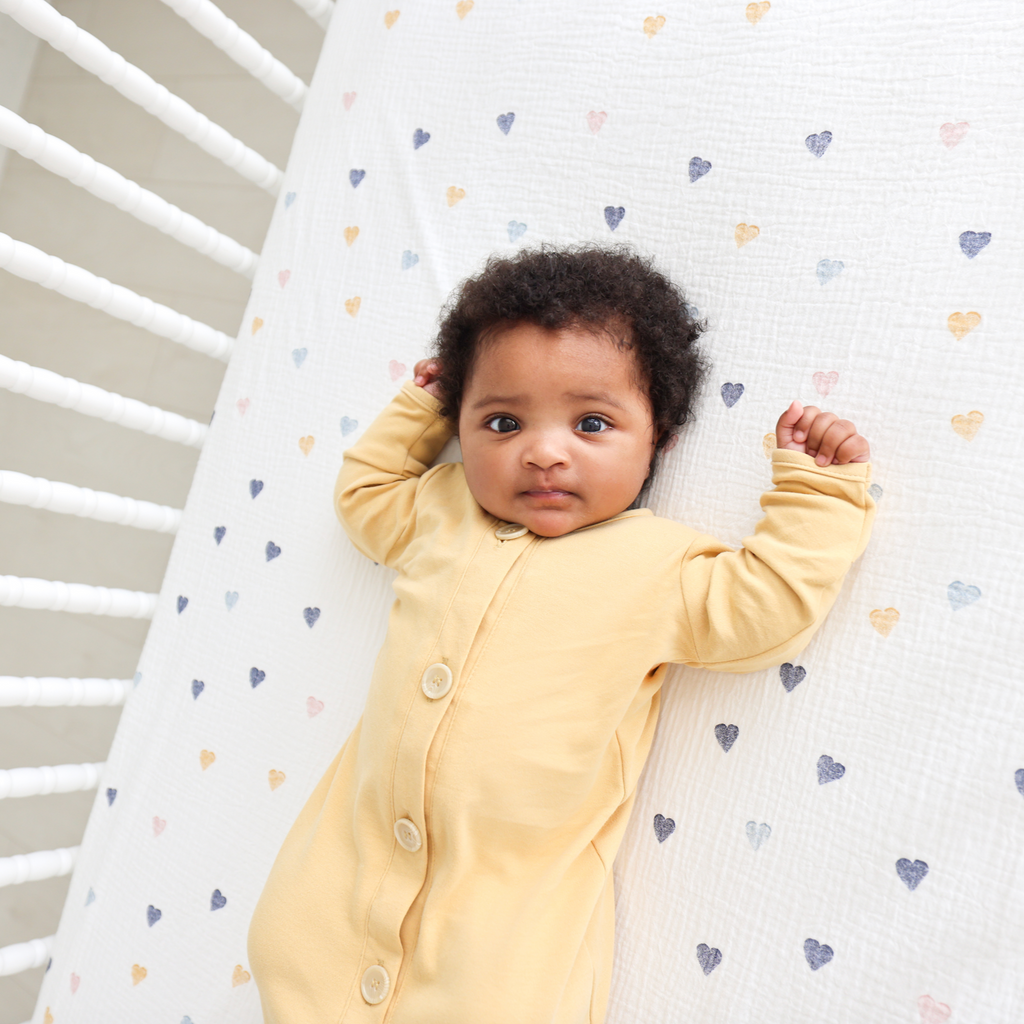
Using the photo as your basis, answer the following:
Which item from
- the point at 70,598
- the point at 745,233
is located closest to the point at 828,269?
the point at 745,233

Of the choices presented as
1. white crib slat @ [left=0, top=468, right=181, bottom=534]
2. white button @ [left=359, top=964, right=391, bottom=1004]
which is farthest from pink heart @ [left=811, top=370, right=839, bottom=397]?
white crib slat @ [left=0, top=468, right=181, bottom=534]

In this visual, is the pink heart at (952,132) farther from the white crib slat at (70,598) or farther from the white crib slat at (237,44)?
the white crib slat at (70,598)

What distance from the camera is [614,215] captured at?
0.97m

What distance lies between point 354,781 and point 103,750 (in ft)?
3.21

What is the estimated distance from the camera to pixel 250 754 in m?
1.05

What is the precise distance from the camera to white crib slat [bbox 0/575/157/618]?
922 millimetres

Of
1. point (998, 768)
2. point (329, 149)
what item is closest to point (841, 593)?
point (998, 768)

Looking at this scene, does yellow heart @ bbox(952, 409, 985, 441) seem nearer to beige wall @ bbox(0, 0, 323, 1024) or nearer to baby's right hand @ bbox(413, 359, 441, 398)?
baby's right hand @ bbox(413, 359, 441, 398)

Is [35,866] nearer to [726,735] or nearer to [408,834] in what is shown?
[408,834]

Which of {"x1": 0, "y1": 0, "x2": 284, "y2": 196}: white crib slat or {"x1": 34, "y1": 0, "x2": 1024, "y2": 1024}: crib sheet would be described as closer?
{"x1": 34, "y1": 0, "x2": 1024, "y2": 1024}: crib sheet

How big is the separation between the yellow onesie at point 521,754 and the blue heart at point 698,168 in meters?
0.35

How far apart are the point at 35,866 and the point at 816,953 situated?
88 centimetres

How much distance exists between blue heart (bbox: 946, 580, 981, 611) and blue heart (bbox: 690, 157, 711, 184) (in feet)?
1.63

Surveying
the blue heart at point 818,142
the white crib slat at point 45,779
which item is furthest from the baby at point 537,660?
the white crib slat at point 45,779
